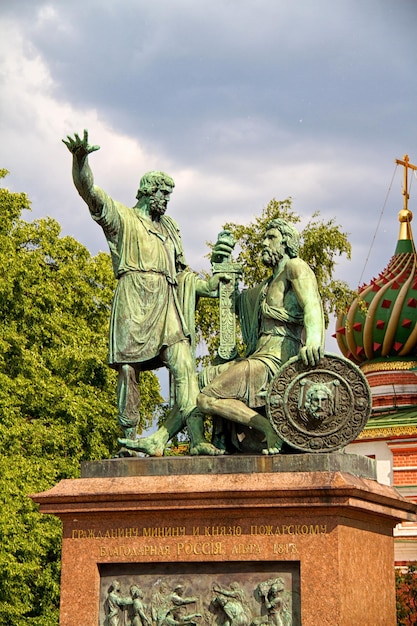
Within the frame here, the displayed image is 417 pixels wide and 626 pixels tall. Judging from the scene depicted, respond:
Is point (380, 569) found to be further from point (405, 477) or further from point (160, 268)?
point (405, 477)

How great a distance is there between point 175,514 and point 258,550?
0.76 metres

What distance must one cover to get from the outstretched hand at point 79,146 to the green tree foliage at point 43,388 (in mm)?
11079

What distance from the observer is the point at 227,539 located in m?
11.4

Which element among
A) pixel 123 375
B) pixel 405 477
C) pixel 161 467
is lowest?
pixel 161 467

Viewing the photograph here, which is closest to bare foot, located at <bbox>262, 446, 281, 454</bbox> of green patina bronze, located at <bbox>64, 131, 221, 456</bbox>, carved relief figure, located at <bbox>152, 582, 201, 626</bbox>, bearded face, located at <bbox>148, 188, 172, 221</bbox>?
green patina bronze, located at <bbox>64, 131, 221, 456</bbox>

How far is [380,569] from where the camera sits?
39.6 feet

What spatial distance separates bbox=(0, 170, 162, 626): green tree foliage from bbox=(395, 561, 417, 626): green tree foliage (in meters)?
5.67

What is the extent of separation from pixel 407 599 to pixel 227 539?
14356 mm

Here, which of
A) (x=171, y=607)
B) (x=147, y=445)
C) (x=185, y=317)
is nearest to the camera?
(x=171, y=607)

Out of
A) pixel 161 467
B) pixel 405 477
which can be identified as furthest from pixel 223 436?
pixel 405 477

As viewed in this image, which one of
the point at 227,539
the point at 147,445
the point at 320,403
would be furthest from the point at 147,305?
the point at 227,539

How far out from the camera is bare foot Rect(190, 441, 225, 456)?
12.0 m

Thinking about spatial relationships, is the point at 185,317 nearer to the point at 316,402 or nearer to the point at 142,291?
the point at 142,291

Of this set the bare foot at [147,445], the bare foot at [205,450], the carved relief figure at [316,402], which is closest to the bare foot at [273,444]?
the carved relief figure at [316,402]
